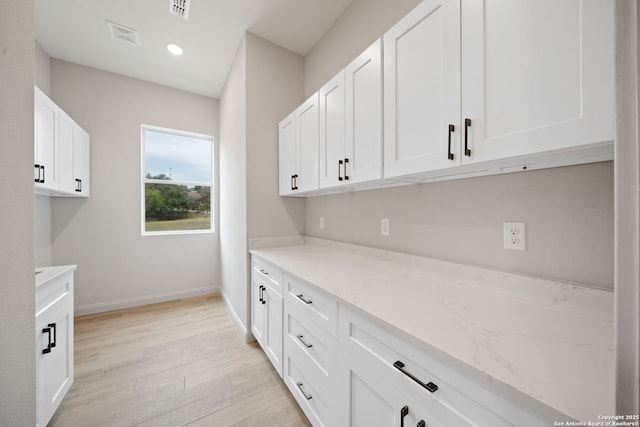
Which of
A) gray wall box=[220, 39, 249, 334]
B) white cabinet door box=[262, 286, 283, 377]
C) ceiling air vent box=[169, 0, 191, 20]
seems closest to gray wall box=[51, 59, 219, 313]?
gray wall box=[220, 39, 249, 334]

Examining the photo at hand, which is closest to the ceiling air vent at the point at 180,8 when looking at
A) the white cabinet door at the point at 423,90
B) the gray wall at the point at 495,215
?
the gray wall at the point at 495,215

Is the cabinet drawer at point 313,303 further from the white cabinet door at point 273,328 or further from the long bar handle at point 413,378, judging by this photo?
the long bar handle at point 413,378

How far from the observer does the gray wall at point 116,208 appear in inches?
109

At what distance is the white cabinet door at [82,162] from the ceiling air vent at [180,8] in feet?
5.51

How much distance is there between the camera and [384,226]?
1648mm

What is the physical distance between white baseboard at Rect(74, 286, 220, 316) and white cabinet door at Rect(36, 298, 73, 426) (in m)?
1.69

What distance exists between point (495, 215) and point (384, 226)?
2.25 ft

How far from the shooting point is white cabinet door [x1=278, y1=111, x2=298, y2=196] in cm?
216

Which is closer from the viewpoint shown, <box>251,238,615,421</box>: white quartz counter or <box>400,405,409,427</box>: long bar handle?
<box>251,238,615,421</box>: white quartz counter

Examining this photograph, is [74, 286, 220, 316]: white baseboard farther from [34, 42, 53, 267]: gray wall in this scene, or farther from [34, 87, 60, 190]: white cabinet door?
[34, 87, 60, 190]: white cabinet door

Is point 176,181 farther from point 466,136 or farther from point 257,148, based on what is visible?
point 466,136

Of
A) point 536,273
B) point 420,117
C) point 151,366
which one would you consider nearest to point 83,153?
point 151,366

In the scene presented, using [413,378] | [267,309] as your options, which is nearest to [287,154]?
[267,309]

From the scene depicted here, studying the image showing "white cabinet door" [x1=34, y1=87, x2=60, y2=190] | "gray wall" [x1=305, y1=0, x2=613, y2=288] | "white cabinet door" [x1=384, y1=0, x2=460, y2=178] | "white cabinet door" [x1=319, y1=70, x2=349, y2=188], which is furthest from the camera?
"white cabinet door" [x1=34, y1=87, x2=60, y2=190]
